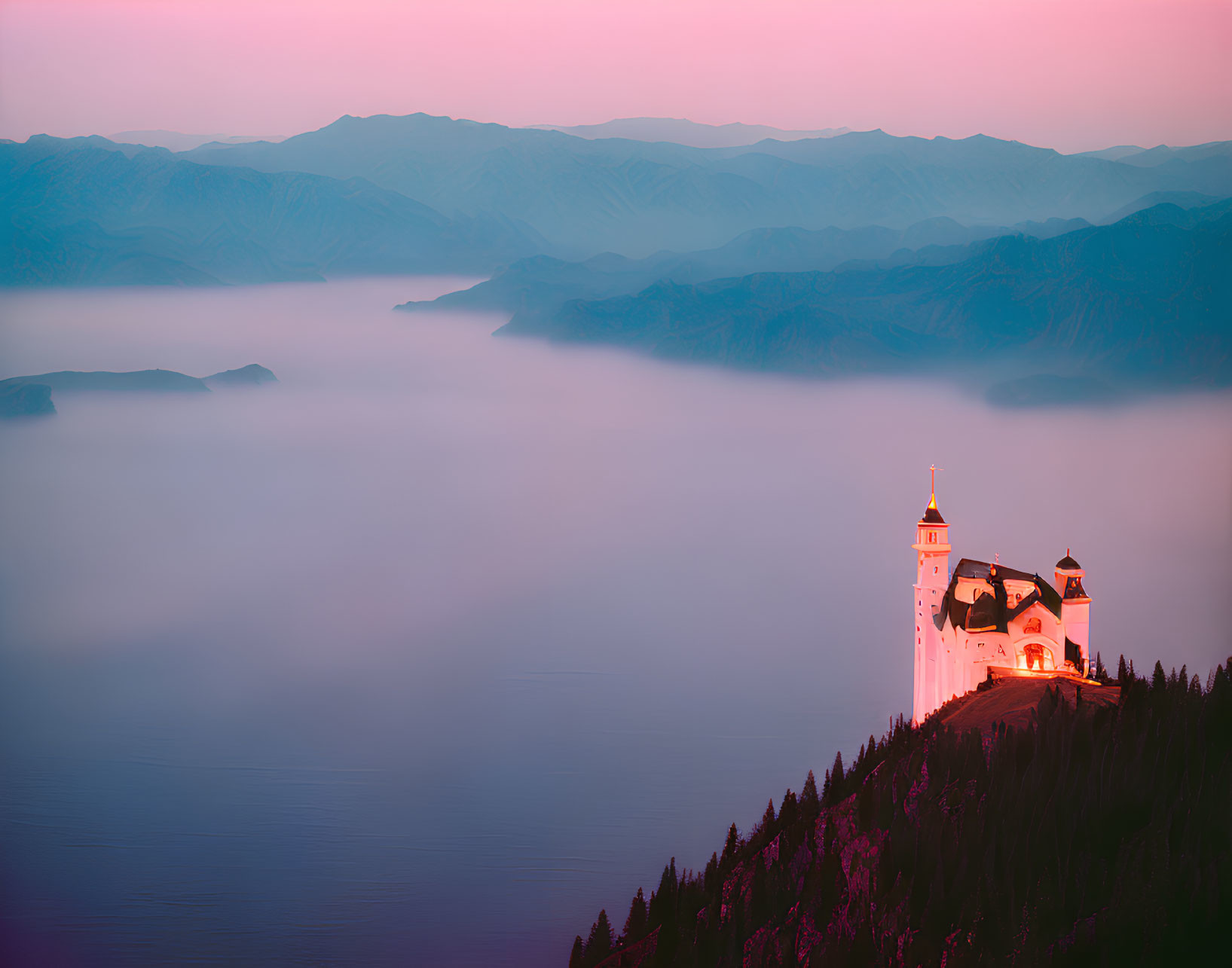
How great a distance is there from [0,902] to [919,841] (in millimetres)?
25201

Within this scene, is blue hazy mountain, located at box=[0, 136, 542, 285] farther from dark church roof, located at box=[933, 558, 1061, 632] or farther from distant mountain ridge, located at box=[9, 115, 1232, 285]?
dark church roof, located at box=[933, 558, 1061, 632]

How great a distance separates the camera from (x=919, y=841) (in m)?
18.3

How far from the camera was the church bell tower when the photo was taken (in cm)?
2280

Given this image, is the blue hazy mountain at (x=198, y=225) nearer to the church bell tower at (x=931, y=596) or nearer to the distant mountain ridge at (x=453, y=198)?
the distant mountain ridge at (x=453, y=198)

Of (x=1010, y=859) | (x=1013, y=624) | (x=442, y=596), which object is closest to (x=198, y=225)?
(x=442, y=596)

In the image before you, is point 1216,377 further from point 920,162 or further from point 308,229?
point 308,229

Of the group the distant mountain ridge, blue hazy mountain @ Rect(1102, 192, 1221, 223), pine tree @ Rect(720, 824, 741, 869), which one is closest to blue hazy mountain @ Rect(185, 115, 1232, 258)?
the distant mountain ridge

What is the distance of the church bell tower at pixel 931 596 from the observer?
22.8m

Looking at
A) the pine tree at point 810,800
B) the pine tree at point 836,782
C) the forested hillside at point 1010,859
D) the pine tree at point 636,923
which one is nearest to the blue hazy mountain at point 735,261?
the pine tree at point 836,782

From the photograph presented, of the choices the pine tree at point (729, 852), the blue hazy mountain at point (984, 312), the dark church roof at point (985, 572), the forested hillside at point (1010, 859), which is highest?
the blue hazy mountain at point (984, 312)

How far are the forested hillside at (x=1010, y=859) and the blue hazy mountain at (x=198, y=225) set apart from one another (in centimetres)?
3620

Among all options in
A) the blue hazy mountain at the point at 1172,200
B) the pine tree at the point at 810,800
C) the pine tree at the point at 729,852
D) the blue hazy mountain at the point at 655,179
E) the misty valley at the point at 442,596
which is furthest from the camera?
the blue hazy mountain at the point at 655,179

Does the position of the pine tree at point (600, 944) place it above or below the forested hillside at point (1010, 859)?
below

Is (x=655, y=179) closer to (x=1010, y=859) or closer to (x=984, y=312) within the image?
(x=984, y=312)
